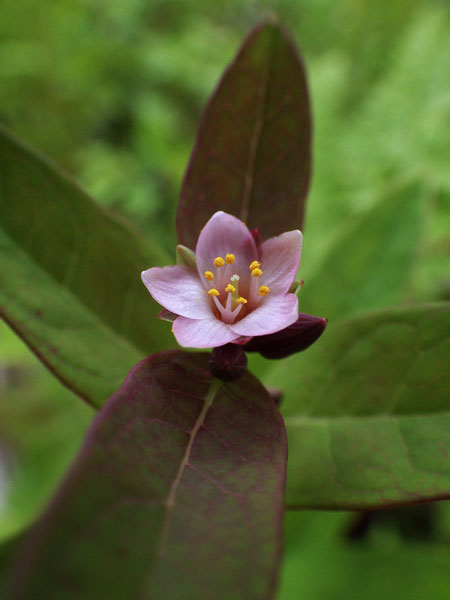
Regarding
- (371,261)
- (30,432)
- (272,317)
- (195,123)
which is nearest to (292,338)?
(272,317)

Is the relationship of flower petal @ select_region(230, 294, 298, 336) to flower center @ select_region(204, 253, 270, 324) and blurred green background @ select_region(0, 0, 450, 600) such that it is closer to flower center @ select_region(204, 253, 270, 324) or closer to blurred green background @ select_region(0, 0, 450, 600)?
flower center @ select_region(204, 253, 270, 324)

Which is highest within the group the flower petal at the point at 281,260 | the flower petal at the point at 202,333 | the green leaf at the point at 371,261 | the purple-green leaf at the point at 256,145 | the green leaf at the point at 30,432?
the purple-green leaf at the point at 256,145

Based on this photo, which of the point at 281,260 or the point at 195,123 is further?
the point at 195,123

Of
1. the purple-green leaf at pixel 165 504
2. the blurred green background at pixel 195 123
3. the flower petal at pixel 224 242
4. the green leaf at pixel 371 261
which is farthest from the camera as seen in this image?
the blurred green background at pixel 195 123

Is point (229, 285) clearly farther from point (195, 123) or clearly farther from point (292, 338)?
point (195, 123)

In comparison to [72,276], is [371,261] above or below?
below

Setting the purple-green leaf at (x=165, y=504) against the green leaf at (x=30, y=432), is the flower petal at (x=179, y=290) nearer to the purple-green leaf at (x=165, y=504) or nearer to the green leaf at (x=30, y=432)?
the purple-green leaf at (x=165, y=504)

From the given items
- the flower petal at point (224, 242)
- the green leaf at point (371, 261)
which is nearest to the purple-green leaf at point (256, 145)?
the flower petal at point (224, 242)
